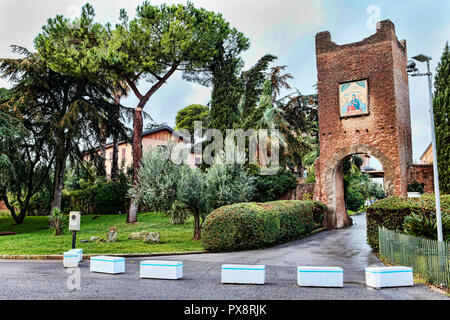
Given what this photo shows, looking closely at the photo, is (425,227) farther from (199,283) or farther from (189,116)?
(189,116)

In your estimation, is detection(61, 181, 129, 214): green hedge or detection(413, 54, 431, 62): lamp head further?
detection(61, 181, 129, 214): green hedge

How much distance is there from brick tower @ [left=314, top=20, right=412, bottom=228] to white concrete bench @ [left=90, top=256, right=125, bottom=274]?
50.5ft

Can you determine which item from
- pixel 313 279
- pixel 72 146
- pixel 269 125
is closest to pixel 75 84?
pixel 72 146

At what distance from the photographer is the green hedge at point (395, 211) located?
11557 mm

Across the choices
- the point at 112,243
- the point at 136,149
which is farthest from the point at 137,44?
the point at 112,243

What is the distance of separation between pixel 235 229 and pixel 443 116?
1195cm

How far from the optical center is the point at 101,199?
A: 29812 mm

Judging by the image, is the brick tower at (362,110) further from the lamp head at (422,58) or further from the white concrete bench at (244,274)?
the white concrete bench at (244,274)

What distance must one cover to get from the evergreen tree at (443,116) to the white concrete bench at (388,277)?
11939mm

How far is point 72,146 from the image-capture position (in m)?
25.5

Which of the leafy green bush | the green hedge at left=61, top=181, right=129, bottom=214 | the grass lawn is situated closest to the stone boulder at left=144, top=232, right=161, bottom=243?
the grass lawn

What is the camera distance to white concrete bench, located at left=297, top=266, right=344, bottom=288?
24.7 feet

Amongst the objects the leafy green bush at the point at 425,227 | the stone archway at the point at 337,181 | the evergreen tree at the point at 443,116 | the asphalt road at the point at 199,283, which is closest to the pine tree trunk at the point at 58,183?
the asphalt road at the point at 199,283

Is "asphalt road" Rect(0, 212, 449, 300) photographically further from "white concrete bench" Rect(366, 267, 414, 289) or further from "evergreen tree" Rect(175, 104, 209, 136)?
"evergreen tree" Rect(175, 104, 209, 136)
